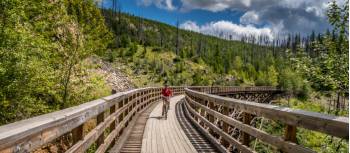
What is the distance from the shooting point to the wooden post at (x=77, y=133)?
490 cm

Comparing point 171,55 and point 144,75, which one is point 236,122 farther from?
point 171,55

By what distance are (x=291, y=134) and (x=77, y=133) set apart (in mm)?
2803

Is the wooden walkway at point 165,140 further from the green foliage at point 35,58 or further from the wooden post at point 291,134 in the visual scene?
the green foliage at point 35,58

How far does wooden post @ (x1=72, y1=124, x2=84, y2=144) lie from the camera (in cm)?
490

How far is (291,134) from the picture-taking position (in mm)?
4762

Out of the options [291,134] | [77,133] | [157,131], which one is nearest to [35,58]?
[157,131]

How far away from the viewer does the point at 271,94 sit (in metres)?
97.7

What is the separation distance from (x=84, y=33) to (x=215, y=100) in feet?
46.2

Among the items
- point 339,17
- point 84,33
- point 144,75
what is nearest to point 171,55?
point 144,75

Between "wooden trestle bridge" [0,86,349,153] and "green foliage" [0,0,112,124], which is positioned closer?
"wooden trestle bridge" [0,86,349,153]

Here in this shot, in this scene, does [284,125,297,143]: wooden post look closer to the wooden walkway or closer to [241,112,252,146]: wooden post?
[241,112,252,146]: wooden post

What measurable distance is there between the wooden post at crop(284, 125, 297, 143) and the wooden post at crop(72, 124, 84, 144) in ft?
8.86

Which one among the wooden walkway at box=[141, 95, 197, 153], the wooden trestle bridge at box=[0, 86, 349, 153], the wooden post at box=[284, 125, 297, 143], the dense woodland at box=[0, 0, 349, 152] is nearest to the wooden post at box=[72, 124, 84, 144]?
the wooden trestle bridge at box=[0, 86, 349, 153]

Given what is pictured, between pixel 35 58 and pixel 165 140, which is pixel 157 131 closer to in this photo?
pixel 165 140
